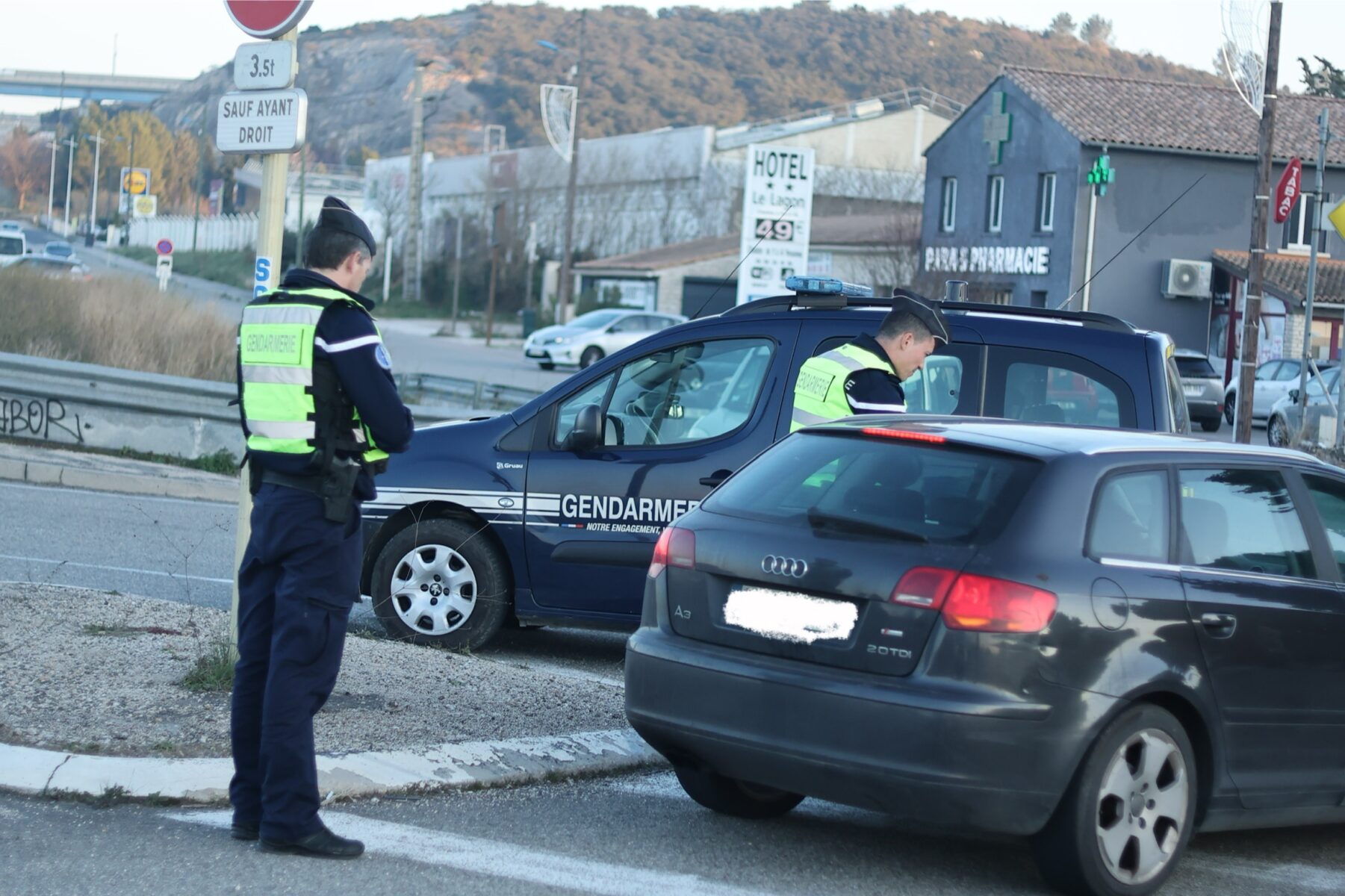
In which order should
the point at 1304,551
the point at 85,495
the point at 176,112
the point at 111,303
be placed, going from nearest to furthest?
the point at 1304,551
the point at 85,495
the point at 111,303
the point at 176,112

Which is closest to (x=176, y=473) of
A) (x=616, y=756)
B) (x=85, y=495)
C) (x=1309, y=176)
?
(x=85, y=495)

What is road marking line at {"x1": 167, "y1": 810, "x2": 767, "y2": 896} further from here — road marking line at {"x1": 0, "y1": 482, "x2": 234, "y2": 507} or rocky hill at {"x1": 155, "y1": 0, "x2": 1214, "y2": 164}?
rocky hill at {"x1": 155, "y1": 0, "x2": 1214, "y2": 164}

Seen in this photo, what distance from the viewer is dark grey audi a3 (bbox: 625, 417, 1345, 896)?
451 cm

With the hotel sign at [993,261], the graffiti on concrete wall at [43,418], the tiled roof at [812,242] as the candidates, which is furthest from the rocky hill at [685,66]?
the graffiti on concrete wall at [43,418]

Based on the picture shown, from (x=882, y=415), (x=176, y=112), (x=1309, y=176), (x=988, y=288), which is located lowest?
(x=882, y=415)

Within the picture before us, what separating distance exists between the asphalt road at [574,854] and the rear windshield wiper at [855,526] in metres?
1.06

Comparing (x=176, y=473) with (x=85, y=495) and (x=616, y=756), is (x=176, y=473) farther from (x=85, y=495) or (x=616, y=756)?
(x=616, y=756)

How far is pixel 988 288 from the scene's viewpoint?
45438 mm

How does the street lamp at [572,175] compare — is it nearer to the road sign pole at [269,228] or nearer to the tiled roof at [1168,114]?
the tiled roof at [1168,114]

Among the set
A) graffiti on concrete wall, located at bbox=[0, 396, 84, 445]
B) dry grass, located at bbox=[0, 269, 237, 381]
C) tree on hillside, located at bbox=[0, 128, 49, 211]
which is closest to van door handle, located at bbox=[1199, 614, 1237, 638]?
graffiti on concrete wall, located at bbox=[0, 396, 84, 445]

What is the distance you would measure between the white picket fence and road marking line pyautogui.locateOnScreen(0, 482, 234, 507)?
8129cm

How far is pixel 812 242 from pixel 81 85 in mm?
125100

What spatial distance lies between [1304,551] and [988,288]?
40897 millimetres

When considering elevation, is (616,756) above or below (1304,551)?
below
